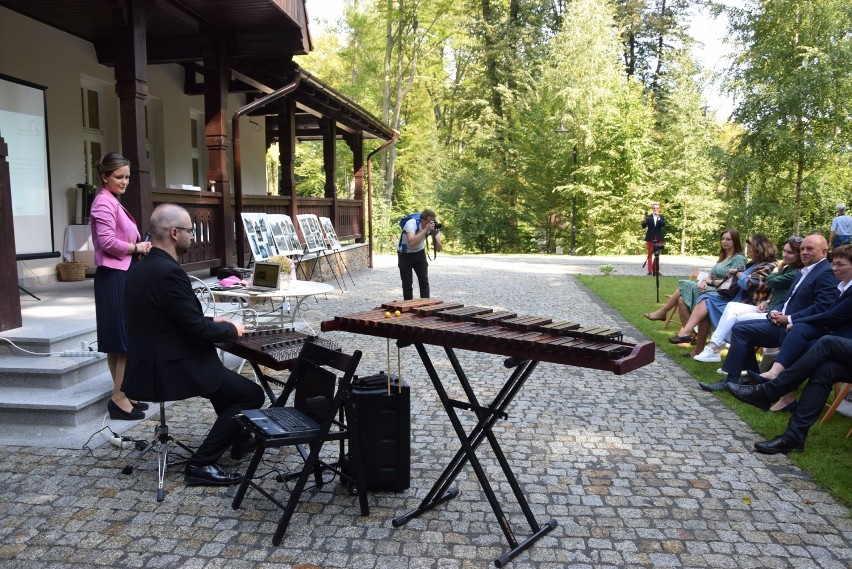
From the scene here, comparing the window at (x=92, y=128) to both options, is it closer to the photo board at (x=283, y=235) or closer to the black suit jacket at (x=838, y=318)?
the photo board at (x=283, y=235)

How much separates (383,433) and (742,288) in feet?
16.2

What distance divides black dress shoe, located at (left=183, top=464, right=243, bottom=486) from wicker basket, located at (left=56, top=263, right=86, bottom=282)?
692 centimetres

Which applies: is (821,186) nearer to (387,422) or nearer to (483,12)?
(483,12)

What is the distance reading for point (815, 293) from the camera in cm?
566

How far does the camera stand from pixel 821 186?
22.1 meters

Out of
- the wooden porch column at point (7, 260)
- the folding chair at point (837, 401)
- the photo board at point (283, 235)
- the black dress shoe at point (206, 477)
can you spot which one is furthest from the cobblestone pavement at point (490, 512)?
the photo board at point (283, 235)

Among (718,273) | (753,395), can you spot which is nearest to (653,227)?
(718,273)

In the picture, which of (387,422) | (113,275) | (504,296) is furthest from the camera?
(504,296)

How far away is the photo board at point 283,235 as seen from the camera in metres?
11.5

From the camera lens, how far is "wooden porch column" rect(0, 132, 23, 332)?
559 cm

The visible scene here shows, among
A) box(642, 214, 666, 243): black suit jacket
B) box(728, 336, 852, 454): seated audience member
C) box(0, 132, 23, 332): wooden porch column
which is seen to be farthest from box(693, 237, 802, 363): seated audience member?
box(642, 214, 666, 243): black suit jacket

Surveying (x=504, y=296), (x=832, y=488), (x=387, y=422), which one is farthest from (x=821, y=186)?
(x=387, y=422)

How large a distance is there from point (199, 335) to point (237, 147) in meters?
8.06

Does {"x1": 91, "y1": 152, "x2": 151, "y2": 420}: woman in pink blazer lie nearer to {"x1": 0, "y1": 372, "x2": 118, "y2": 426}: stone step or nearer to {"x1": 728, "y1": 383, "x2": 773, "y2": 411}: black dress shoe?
{"x1": 0, "y1": 372, "x2": 118, "y2": 426}: stone step
